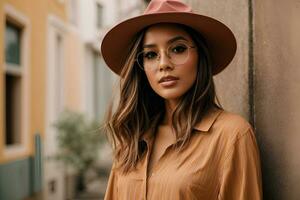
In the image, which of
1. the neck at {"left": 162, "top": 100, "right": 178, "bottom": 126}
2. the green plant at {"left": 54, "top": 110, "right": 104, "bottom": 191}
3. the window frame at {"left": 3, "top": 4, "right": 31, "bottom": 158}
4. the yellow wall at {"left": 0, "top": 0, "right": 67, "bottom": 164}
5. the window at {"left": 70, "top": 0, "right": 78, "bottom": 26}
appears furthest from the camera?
the window at {"left": 70, "top": 0, "right": 78, "bottom": 26}

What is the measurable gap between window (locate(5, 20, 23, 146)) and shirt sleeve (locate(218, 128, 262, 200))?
7407mm

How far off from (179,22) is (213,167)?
58cm

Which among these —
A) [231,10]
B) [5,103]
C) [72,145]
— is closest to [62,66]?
[72,145]

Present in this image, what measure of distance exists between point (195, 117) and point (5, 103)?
7.52 meters

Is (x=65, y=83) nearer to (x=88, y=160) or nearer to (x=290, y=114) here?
(x=88, y=160)

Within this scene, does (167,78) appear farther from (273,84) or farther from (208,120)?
(273,84)

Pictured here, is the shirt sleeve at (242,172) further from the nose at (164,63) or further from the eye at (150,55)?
the eye at (150,55)

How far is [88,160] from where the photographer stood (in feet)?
36.7

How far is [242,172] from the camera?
177 centimetres

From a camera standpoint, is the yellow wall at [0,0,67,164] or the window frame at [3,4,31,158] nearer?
the window frame at [3,4,31,158]

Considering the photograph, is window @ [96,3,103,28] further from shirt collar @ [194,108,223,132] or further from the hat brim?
shirt collar @ [194,108,223,132]

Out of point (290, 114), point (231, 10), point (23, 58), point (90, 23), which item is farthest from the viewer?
point (90, 23)

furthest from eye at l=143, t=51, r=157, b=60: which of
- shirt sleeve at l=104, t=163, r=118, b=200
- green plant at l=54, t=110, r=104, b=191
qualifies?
green plant at l=54, t=110, r=104, b=191

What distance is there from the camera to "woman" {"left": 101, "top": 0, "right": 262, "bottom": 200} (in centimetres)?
182
